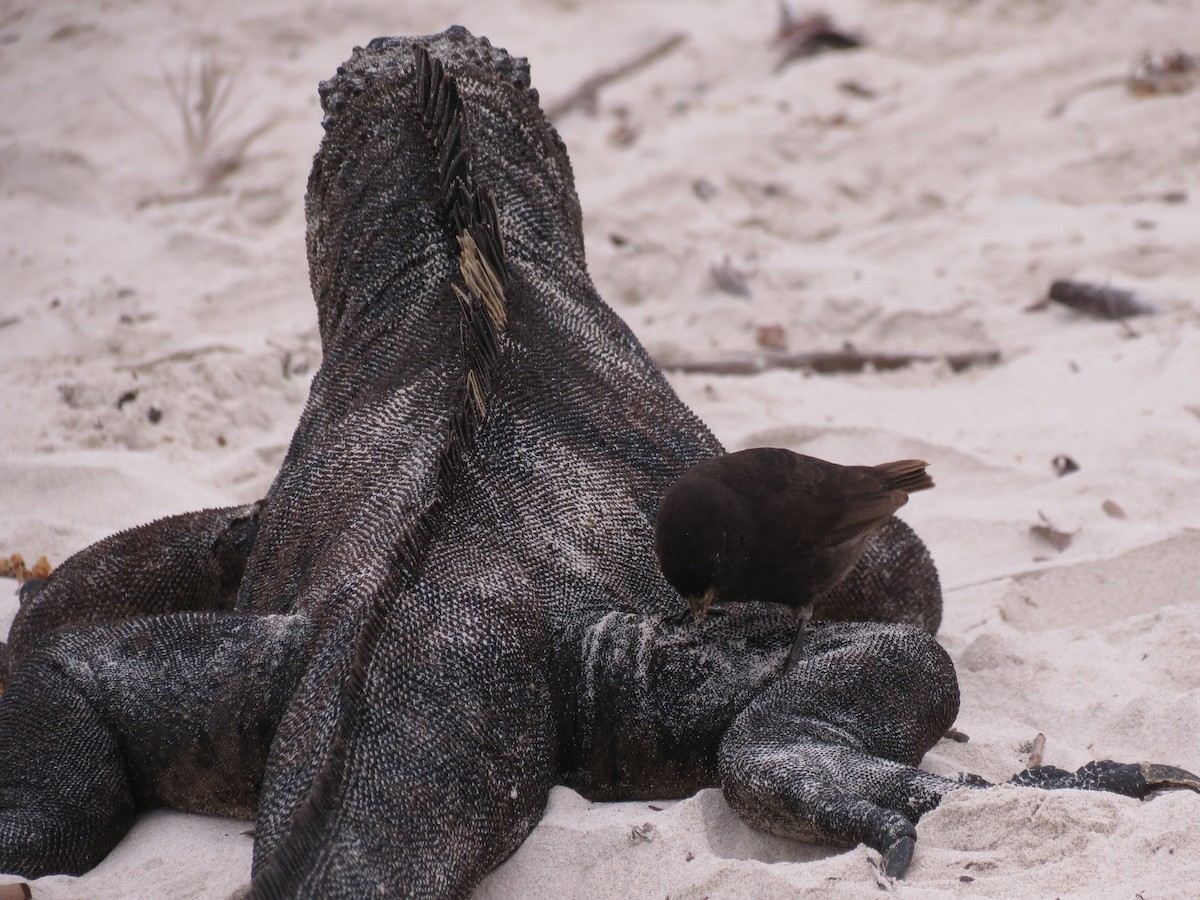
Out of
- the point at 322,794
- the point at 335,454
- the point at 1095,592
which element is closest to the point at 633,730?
the point at 322,794

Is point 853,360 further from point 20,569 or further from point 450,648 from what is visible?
point 450,648

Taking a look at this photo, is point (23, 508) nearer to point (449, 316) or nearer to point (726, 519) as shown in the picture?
point (449, 316)

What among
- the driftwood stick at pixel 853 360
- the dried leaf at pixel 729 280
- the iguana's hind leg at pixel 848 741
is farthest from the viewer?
the dried leaf at pixel 729 280

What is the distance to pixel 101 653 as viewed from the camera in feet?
9.35

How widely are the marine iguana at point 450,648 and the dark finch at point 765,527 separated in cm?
13

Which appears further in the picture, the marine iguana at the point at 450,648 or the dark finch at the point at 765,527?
the dark finch at the point at 765,527

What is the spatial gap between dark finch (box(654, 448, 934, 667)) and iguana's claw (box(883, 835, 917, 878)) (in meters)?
0.53

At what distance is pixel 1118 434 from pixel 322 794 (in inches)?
139

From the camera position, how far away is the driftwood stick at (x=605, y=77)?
8.82 metres

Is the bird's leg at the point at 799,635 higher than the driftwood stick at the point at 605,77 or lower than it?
higher

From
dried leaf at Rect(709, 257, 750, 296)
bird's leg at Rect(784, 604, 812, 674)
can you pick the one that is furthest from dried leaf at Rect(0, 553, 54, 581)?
dried leaf at Rect(709, 257, 750, 296)

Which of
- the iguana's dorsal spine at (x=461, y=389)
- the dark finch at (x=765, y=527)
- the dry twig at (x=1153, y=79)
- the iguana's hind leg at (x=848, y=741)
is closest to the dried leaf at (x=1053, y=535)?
the dark finch at (x=765, y=527)

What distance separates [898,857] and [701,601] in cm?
64

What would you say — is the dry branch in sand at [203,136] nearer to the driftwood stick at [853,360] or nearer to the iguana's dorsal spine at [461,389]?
the driftwood stick at [853,360]
